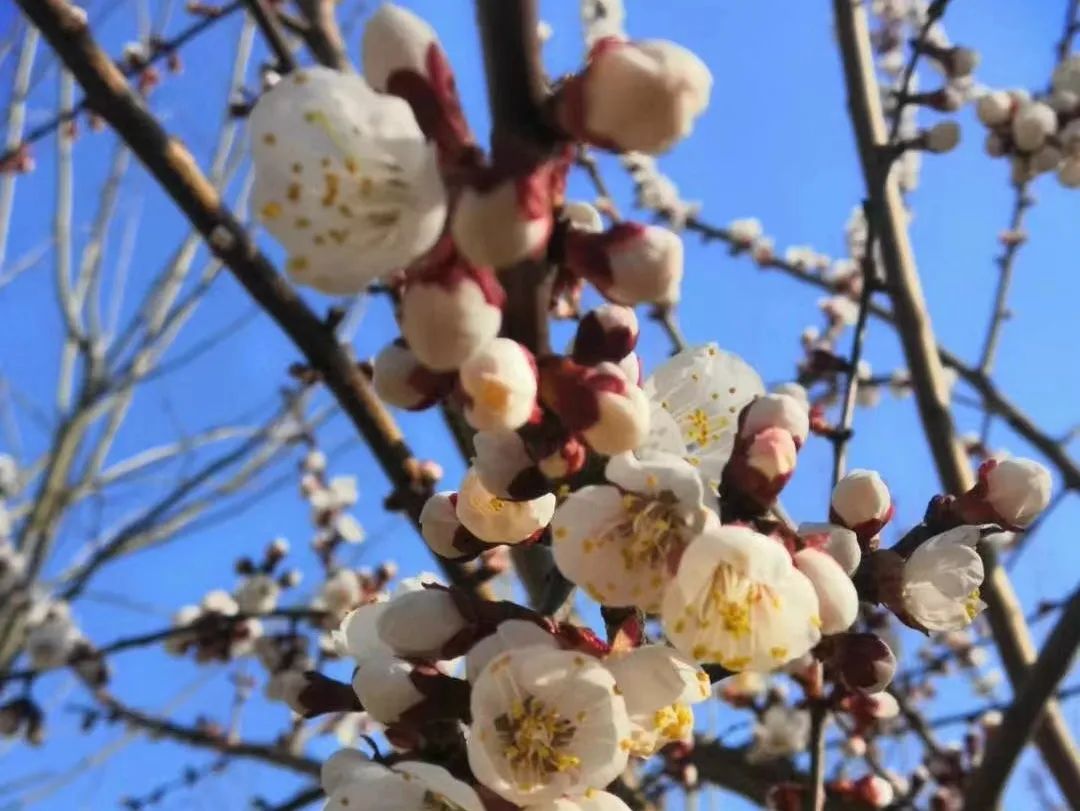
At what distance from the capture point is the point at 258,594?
15.1 ft

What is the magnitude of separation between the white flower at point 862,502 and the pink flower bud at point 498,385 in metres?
0.50

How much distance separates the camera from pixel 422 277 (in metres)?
0.78

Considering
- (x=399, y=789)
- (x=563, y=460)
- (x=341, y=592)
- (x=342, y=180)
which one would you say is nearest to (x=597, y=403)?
(x=563, y=460)

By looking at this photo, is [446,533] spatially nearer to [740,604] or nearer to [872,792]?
[740,604]

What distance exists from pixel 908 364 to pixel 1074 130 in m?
1.02

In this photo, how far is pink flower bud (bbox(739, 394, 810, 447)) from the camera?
101 centimetres

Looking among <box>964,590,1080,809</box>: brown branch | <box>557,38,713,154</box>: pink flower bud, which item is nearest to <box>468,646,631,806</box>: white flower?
<box>557,38,713,154</box>: pink flower bud

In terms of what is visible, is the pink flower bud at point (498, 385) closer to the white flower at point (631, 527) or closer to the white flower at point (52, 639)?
the white flower at point (631, 527)

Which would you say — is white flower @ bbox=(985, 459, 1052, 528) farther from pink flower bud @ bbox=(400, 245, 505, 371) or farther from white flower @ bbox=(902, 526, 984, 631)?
pink flower bud @ bbox=(400, 245, 505, 371)

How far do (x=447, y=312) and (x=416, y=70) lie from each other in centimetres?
23

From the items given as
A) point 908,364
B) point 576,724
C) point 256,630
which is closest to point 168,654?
point 256,630

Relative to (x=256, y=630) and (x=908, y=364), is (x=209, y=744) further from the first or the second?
(x=908, y=364)

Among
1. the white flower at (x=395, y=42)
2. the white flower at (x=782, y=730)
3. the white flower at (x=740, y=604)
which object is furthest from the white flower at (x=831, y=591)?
the white flower at (x=782, y=730)

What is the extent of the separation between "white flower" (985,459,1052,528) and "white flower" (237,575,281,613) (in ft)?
12.8
